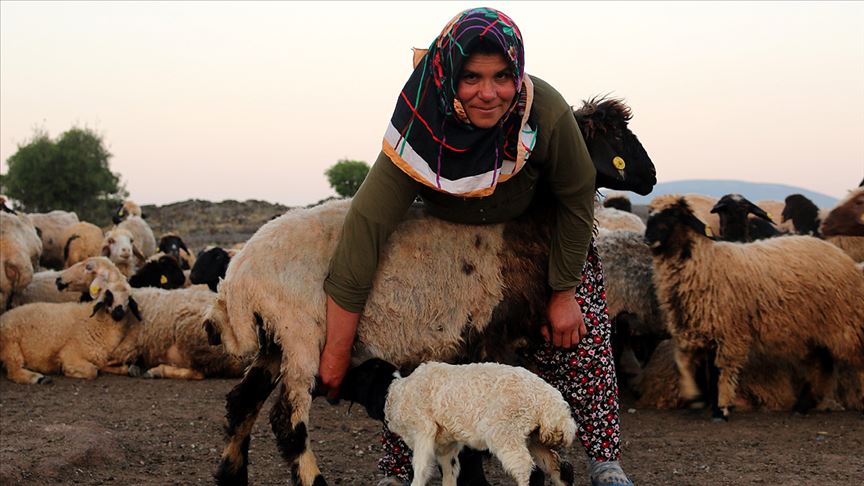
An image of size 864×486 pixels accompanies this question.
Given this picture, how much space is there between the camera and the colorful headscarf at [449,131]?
3.96 metres

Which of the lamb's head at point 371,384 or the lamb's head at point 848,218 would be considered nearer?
the lamb's head at point 371,384

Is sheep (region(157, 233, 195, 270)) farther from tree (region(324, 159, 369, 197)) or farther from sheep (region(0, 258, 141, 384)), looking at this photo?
tree (region(324, 159, 369, 197))

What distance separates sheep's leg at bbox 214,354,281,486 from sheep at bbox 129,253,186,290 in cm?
805

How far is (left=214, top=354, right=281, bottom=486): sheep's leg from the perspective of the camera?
4.61m

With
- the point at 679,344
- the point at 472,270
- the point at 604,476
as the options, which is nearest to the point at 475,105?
the point at 472,270

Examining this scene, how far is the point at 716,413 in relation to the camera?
7695mm

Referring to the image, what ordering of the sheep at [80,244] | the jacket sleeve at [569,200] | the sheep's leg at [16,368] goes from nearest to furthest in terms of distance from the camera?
the jacket sleeve at [569,200], the sheep's leg at [16,368], the sheep at [80,244]

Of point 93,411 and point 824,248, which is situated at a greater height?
point 824,248

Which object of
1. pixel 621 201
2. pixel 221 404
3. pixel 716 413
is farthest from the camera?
pixel 621 201

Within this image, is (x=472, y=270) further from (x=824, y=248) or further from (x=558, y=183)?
(x=824, y=248)

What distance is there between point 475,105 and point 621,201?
35.9 ft

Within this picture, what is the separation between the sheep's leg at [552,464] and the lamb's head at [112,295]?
6742 mm

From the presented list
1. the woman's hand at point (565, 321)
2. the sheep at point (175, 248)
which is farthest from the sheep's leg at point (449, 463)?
the sheep at point (175, 248)

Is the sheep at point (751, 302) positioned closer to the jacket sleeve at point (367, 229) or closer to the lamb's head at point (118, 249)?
the jacket sleeve at point (367, 229)
